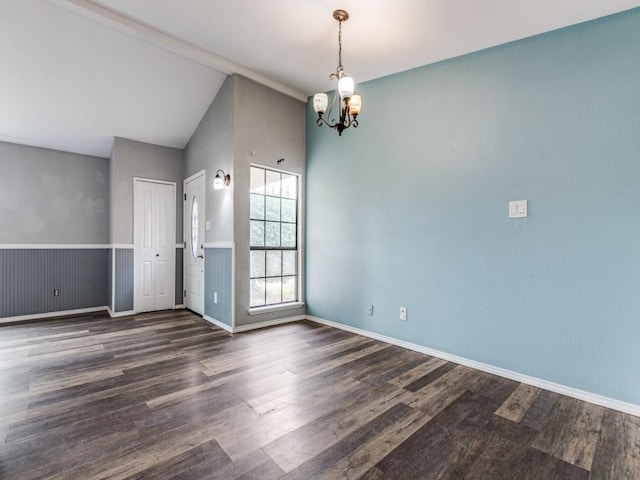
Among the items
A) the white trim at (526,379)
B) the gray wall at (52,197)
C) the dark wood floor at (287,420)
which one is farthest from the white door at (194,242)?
the white trim at (526,379)

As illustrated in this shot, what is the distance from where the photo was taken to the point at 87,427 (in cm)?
200

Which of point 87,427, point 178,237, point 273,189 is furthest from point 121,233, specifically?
point 87,427

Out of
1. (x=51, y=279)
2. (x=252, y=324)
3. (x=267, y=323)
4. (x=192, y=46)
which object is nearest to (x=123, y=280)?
(x=51, y=279)

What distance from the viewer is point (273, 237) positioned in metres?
4.45

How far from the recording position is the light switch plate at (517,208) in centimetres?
274

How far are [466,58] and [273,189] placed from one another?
2.64 m

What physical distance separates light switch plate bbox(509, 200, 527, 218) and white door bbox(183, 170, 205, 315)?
12.9 ft

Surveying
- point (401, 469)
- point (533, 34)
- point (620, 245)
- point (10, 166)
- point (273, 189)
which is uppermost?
point (533, 34)

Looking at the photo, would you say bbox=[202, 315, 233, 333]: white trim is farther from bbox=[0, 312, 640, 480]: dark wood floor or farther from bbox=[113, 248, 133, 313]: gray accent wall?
bbox=[113, 248, 133, 313]: gray accent wall

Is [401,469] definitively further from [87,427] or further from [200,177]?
[200,177]

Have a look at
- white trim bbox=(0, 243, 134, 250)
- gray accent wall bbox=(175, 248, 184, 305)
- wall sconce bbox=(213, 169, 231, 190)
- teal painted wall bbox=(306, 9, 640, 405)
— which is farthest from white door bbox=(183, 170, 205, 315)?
teal painted wall bbox=(306, 9, 640, 405)

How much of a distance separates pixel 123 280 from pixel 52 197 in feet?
5.62

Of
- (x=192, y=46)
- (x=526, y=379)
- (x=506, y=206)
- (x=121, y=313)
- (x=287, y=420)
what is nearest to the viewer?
(x=287, y=420)

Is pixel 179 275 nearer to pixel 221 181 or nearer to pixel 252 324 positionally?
pixel 252 324
